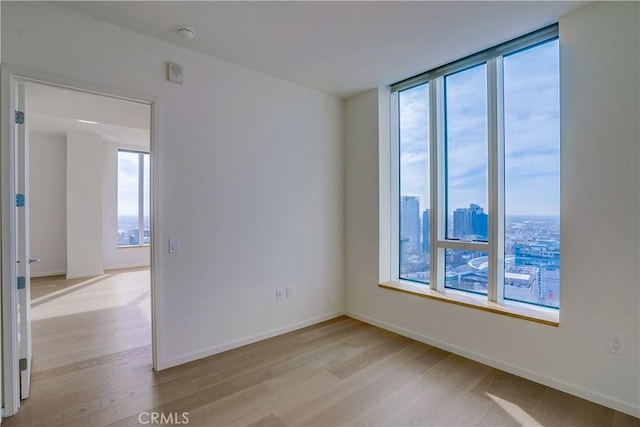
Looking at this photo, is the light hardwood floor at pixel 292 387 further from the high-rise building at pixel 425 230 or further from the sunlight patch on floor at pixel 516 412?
the high-rise building at pixel 425 230

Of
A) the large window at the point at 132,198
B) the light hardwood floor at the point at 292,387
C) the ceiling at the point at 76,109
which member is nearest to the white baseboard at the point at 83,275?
the large window at the point at 132,198

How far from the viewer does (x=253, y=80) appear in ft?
10.4

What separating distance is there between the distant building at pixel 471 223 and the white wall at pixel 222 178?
1.46 meters

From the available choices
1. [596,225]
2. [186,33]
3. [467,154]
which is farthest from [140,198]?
[596,225]

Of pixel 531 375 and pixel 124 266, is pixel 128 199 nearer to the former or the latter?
pixel 124 266

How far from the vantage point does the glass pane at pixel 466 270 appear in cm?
301

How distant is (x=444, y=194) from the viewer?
331 cm

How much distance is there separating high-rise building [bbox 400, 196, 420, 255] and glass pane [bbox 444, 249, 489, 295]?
403mm

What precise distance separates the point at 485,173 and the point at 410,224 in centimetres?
101

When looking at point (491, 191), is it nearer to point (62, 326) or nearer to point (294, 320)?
point (294, 320)

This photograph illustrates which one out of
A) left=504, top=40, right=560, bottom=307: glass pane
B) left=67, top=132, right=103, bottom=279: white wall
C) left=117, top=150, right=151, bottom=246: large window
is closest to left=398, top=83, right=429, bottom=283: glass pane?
left=504, top=40, right=560, bottom=307: glass pane

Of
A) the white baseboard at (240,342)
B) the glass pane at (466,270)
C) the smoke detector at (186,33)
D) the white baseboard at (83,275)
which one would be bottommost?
the white baseboard at (240,342)

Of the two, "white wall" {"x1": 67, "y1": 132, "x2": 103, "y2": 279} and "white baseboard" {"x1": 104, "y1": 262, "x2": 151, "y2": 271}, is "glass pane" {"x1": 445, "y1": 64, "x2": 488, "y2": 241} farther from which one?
"white baseboard" {"x1": 104, "y1": 262, "x2": 151, "y2": 271}

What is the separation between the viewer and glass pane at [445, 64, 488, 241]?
2.98 metres
